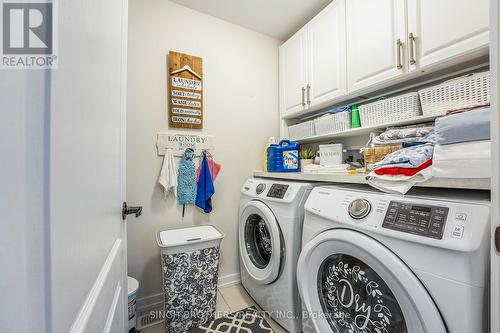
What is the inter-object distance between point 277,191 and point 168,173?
2.92 feet

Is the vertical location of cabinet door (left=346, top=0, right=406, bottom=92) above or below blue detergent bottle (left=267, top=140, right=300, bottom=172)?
above

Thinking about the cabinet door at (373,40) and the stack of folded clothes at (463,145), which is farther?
the cabinet door at (373,40)

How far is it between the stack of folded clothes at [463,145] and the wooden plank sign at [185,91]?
5.24ft

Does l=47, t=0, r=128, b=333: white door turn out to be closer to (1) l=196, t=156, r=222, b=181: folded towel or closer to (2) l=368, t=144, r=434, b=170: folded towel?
(2) l=368, t=144, r=434, b=170: folded towel

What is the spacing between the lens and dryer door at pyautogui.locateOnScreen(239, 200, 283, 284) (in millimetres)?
1312

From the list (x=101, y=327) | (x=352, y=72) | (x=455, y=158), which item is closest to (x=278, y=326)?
(x=101, y=327)

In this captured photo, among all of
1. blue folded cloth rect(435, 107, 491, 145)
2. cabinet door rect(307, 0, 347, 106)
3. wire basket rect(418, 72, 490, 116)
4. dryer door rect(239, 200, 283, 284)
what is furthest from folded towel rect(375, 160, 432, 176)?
cabinet door rect(307, 0, 347, 106)

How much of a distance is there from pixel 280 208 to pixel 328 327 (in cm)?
63

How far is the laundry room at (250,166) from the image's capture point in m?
0.25

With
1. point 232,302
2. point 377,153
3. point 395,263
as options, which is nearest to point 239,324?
point 232,302

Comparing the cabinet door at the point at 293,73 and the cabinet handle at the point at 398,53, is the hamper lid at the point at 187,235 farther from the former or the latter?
the cabinet handle at the point at 398,53

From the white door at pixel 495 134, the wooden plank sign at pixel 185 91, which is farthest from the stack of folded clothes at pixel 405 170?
the wooden plank sign at pixel 185 91

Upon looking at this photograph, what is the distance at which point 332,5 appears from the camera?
1579mm

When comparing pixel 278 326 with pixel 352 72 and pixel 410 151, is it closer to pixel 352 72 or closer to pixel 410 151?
pixel 410 151
